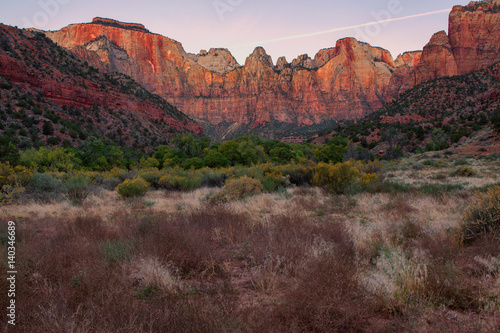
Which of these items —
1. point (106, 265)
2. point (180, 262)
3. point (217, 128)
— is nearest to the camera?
point (106, 265)

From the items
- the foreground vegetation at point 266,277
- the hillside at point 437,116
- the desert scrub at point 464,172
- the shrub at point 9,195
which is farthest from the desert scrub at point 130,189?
the hillside at point 437,116

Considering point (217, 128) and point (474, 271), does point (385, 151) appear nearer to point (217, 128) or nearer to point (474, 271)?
point (474, 271)

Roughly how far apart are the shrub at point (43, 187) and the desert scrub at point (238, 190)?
25.8ft

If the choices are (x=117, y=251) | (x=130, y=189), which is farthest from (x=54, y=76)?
(x=117, y=251)

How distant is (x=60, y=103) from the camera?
141ft

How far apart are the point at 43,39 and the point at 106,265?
62932 millimetres

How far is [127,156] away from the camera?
36.9 metres

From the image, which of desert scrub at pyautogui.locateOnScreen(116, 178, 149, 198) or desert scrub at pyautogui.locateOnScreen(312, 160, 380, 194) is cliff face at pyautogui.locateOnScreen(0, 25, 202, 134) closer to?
desert scrub at pyautogui.locateOnScreen(116, 178, 149, 198)

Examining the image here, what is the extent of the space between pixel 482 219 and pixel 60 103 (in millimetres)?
53211

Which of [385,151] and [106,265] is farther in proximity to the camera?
[385,151]

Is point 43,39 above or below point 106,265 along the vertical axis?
above

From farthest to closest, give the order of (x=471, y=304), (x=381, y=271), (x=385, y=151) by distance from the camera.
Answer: (x=385, y=151)
(x=381, y=271)
(x=471, y=304)

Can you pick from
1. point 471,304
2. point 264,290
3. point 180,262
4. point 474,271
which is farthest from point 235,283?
point 474,271

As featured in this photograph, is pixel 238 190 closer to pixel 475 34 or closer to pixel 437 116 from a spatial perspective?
pixel 437 116
